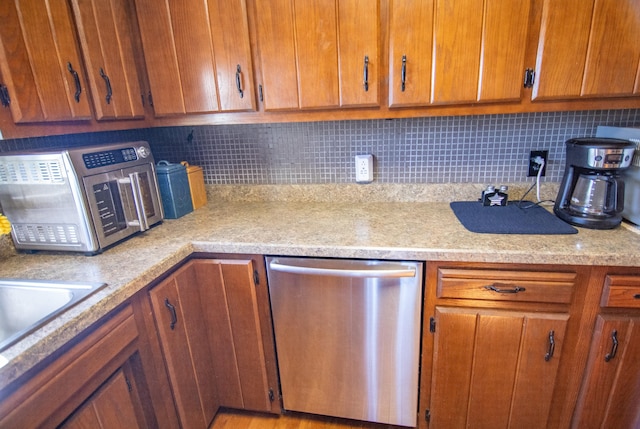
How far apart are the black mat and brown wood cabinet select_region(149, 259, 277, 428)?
0.88 meters

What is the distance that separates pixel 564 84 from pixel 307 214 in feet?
3.69

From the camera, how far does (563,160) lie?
155cm

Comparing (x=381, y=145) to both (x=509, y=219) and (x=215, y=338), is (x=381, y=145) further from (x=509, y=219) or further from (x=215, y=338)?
(x=215, y=338)

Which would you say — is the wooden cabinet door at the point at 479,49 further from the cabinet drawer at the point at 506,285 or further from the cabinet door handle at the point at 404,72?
the cabinet drawer at the point at 506,285

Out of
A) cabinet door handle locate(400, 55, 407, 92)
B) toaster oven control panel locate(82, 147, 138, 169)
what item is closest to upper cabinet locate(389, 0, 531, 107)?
cabinet door handle locate(400, 55, 407, 92)

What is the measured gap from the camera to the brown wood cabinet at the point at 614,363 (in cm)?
107

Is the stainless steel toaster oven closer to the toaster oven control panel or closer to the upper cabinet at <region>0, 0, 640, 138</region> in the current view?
the toaster oven control panel

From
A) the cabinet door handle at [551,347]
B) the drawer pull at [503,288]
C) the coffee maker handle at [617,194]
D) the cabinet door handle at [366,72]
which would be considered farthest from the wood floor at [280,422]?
the cabinet door handle at [366,72]

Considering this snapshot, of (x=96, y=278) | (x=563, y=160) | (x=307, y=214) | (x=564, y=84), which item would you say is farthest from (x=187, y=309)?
(x=563, y=160)

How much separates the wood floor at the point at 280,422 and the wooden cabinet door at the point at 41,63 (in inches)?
56.8

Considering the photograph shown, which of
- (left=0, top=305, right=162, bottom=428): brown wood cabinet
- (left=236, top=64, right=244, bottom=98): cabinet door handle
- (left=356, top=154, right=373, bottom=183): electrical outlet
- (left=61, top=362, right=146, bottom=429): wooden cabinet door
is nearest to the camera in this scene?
(left=0, top=305, right=162, bottom=428): brown wood cabinet

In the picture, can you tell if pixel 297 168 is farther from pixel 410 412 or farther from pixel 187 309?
pixel 410 412

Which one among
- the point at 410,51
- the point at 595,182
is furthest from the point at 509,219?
the point at 410,51

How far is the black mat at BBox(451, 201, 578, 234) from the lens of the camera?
123 centimetres
